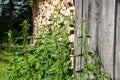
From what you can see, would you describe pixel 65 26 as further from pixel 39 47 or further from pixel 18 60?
pixel 18 60

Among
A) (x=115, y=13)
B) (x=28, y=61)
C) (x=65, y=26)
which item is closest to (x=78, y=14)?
(x=65, y=26)

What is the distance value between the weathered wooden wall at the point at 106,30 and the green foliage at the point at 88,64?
8cm

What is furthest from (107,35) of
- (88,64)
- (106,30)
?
(88,64)

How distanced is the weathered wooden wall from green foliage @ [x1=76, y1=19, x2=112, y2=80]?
76 millimetres

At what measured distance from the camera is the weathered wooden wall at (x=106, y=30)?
4008 millimetres

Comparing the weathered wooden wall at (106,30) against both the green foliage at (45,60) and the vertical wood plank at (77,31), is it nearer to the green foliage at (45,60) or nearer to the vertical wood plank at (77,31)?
the vertical wood plank at (77,31)

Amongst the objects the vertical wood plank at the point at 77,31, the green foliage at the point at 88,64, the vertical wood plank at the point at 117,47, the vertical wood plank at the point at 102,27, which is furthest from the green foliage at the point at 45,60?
the vertical wood plank at the point at 117,47

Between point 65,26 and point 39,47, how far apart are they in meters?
0.38

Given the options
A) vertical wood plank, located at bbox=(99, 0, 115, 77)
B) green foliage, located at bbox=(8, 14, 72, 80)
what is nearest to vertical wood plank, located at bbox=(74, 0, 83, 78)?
green foliage, located at bbox=(8, 14, 72, 80)

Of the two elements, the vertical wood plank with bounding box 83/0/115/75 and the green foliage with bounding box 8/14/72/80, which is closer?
the vertical wood plank with bounding box 83/0/115/75

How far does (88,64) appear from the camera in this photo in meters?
4.01

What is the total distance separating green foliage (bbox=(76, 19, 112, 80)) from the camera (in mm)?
3959

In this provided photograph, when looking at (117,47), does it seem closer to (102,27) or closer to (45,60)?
(102,27)

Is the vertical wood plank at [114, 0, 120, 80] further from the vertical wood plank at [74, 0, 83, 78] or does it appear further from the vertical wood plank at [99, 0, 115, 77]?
the vertical wood plank at [74, 0, 83, 78]
